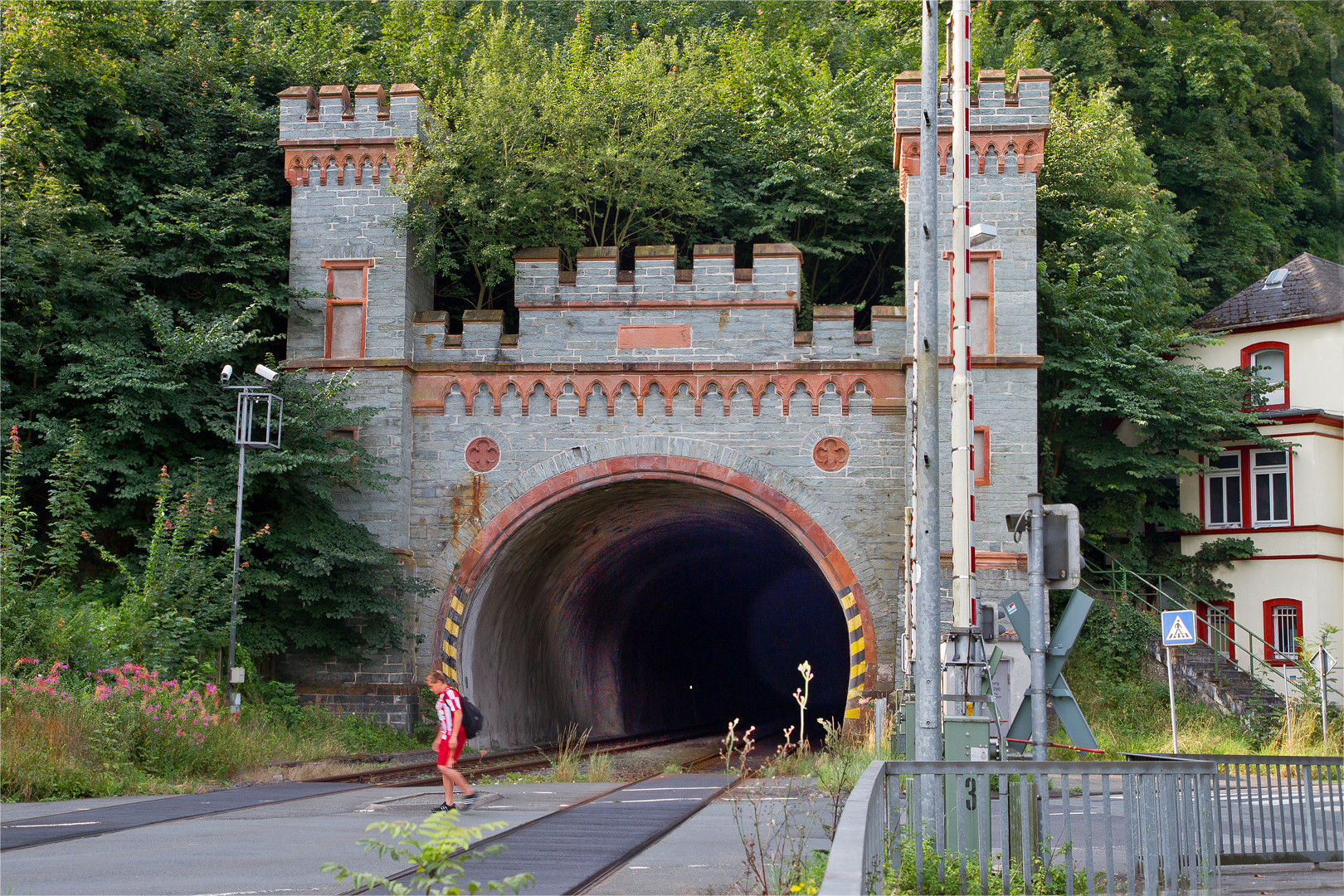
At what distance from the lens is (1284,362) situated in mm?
27938

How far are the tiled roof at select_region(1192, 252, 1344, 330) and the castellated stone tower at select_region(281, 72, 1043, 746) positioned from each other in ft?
35.1

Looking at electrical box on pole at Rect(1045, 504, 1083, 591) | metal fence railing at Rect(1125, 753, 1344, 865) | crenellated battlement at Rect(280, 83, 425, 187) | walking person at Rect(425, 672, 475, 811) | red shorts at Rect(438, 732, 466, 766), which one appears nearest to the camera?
electrical box on pole at Rect(1045, 504, 1083, 591)

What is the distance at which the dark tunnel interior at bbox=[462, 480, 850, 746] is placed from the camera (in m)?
22.2

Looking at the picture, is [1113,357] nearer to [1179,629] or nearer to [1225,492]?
[1225,492]

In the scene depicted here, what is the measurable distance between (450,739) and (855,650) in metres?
9.31

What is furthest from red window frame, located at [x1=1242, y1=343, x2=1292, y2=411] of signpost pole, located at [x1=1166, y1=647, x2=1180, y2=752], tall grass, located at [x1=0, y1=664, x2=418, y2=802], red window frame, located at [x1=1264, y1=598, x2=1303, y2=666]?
tall grass, located at [x1=0, y1=664, x2=418, y2=802]

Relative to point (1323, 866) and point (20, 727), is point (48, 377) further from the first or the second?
point (1323, 866)

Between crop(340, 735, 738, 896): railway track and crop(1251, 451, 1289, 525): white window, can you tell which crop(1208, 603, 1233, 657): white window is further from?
crop(340, 735, 738, 896): railway track

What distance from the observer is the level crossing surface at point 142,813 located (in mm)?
9594

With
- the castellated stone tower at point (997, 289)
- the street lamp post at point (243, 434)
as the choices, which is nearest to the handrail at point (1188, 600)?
the castellated stone tower at point (997, 289)

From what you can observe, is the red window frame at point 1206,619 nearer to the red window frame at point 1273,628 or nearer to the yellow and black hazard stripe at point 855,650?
the red window frame at point 1273,628

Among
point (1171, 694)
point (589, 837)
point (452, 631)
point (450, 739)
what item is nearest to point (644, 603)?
point (452, 631)

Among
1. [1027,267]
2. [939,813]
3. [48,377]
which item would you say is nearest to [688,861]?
[939,813]

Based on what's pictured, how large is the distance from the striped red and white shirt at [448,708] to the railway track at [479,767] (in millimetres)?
3678
